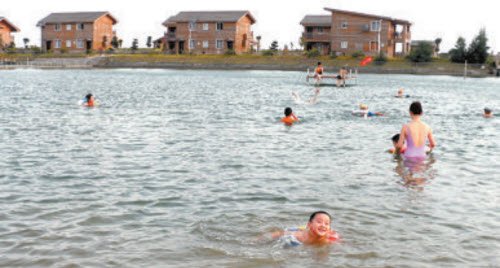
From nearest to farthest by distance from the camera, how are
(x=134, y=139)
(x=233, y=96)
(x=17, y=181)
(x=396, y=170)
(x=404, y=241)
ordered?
(x=404, y=241) → (x=17, y=181) → (x=396, y=170) → (x=134, y=139) → (x=233, y=96)

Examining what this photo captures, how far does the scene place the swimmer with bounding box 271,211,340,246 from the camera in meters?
8.32

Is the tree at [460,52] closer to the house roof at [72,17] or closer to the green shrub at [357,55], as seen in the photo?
the green shrub at [357,55]

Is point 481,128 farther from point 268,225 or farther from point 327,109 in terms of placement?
point 268,225

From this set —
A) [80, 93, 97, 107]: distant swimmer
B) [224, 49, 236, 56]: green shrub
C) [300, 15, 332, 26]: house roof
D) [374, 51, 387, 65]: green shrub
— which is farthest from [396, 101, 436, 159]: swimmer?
[300, 15, 332, 26]: house roof

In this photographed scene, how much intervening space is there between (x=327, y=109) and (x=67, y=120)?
14001mm

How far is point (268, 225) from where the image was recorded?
31.5 ft

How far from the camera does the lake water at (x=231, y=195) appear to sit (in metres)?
8.27

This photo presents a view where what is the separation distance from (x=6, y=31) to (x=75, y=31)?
18035mm

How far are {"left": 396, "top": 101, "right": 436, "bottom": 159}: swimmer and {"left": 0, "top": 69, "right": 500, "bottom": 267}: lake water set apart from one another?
62cm

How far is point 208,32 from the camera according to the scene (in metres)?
109

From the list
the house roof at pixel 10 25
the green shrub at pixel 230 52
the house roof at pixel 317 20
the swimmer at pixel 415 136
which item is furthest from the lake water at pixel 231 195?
the house roof at pixel 10 25

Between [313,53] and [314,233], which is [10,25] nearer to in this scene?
[313,53]

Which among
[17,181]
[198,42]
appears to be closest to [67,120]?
[17,181]

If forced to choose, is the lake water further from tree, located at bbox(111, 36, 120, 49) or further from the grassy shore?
tree, located at bbox(111, 36, 120, 49)
